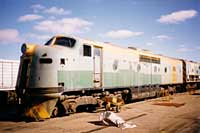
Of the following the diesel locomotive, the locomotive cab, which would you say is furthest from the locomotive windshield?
the locomotive cab

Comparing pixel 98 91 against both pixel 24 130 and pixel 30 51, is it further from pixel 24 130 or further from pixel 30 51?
pixel 24 130

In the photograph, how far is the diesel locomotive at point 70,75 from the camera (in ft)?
34.5

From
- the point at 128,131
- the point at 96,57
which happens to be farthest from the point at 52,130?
the point at 96,57

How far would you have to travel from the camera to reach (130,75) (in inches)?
662

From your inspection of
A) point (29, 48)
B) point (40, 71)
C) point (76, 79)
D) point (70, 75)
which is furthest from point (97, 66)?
point (29, 48)

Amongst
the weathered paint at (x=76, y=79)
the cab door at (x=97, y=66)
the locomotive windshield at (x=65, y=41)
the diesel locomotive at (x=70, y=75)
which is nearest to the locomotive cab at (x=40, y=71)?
the diesel locomotive at (x=70, y=75)

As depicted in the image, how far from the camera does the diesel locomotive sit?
34.5 ft

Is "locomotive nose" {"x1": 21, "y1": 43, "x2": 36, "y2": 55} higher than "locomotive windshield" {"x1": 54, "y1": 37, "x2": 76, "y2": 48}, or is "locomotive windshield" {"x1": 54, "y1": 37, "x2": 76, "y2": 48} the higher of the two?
"locomotive windshield" {"x1": 54, "y1": 37, "x2": 76, "y2": 48}

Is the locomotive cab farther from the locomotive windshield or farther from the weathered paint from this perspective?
the locomotive windshield

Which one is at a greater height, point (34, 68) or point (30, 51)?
point (30, 51)

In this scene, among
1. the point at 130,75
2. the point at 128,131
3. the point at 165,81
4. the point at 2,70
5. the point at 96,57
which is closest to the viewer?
the point at 128,131

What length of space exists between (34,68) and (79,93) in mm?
2645

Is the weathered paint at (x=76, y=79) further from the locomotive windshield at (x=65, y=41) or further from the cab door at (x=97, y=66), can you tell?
the locomotive windshield at (x=65, y=41)

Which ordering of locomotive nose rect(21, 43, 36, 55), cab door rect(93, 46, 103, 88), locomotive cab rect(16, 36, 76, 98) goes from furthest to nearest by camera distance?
1. cab door rect(93, 46, 103, 88)
2. locomotive nose rect(21, 43, 36, 55)
3. locomotive cab rect(16, 36, 76, 98)
